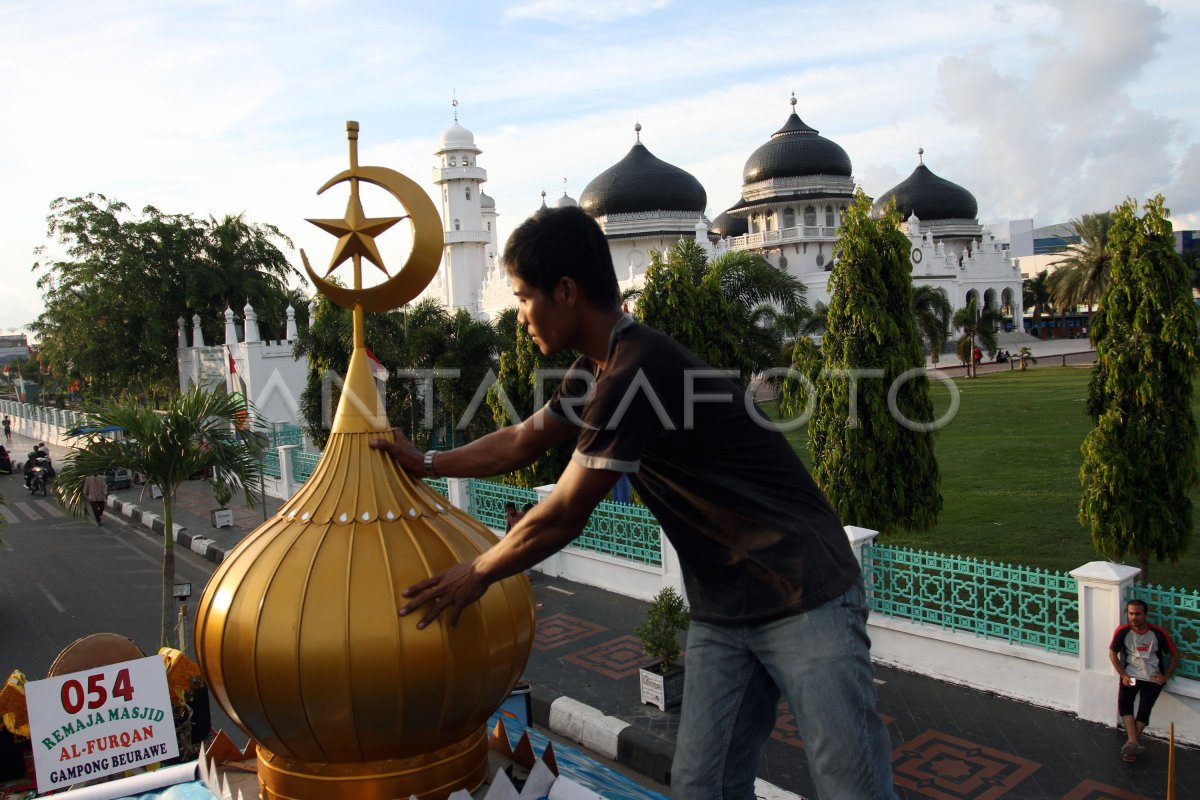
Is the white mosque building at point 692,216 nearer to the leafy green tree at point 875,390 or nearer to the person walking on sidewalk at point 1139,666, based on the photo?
the leafy green tree at point 875,390

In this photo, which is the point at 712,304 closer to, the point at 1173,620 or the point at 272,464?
the point at 1173,620

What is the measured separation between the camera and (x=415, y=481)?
2.97 meters

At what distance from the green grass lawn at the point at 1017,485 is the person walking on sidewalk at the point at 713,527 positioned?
7913 mm


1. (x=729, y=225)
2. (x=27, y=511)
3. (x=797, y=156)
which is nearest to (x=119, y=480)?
(x=27, y=511)

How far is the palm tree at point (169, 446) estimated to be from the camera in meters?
8.47

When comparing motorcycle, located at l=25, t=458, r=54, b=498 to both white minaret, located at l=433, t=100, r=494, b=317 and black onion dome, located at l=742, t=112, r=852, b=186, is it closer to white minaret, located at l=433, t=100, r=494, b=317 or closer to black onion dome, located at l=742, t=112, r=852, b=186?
white minaret, located at l=433, t=100, r=494, b=317

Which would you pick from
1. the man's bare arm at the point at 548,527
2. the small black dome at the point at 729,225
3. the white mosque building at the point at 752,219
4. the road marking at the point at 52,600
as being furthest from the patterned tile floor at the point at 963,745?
the small black dome at the point at 729,225

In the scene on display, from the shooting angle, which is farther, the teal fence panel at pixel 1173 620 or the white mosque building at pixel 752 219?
the white mosque building at pixel 752 219

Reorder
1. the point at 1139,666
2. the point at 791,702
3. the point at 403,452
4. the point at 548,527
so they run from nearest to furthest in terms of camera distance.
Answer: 1. the point at 548,527
2. the point at 791,702
3. the point at 403,452
4. the point at 1139,666

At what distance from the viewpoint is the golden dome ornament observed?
2564 millimetres

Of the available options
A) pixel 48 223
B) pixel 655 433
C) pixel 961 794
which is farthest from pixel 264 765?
pixel 48 223

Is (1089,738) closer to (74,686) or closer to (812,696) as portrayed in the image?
(812,696)

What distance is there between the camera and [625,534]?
1096 cm

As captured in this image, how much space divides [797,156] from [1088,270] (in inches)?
970
